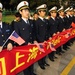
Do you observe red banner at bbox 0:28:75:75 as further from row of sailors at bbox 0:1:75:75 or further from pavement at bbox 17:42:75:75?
pavement at bbox 17:42:75:75

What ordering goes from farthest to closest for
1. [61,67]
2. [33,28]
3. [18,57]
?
[61,67] < [33,28] < [18,57]

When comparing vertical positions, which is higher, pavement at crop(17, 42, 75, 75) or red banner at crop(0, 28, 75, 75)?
red banner at crop(0, 28, 75, 75)

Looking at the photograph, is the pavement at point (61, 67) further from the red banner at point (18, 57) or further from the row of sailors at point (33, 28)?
the red banner at point (18, 57)

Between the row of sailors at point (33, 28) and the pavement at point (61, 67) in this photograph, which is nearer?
the row of sailors at point (33, 28)

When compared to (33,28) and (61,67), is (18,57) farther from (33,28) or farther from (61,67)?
(61,67)

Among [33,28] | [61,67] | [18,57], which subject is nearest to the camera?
[18,57]

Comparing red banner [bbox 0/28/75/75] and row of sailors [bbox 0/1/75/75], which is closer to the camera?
red banner [bbox 0/28/75/75]

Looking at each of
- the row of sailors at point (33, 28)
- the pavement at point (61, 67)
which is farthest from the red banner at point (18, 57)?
the pavement at point (61, 67)

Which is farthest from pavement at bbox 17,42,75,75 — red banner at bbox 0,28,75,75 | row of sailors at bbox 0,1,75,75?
red banner at bbox 0,28,75,75

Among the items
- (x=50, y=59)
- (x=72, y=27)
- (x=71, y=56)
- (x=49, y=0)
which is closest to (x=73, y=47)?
(x=72, y=27)

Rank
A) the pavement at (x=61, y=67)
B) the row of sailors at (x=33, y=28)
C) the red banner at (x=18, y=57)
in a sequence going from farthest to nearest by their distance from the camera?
the pavement at (x=61, y=67)
the row of sailors at (x=33, y=28)
the red banner at (x=18, y=57)

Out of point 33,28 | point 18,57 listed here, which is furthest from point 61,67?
point 18,57

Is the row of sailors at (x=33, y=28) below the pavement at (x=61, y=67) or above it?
above

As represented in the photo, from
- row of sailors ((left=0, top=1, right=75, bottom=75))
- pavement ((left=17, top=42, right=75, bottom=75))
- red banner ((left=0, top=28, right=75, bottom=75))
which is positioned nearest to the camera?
red banner ((left=0, top=28, right=75, bottom=75))
